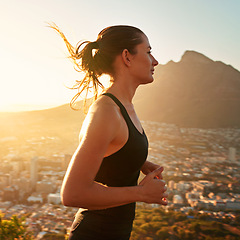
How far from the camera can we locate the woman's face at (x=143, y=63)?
89 cm

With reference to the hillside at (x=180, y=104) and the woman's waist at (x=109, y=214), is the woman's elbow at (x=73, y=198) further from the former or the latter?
the hillside at (x=180, y=104)

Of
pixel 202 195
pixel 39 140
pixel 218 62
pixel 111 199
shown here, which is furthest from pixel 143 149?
pixel 218 62

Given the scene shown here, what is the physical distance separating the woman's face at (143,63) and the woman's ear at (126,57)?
16mm

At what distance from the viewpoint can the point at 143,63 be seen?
897mm

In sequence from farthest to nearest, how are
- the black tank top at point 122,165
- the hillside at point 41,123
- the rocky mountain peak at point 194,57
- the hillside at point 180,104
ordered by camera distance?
the rocky mountain peak at point 194,57
the hillside at point 180,104
the hillside at point 41,123
the black tank top at point 122,165

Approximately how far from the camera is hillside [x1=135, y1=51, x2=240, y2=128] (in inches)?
1777

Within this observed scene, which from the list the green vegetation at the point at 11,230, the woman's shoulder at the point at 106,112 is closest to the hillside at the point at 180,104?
the green vegetation at the point at 11,230

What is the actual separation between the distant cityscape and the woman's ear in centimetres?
431

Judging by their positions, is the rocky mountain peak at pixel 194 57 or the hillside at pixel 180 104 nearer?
the hillside at pixel 180 104

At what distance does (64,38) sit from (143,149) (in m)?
0.60

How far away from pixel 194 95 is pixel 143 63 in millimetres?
51890

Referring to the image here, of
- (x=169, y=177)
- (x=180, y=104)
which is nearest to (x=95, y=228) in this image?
(x=169, y=177)

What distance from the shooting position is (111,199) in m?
0.68

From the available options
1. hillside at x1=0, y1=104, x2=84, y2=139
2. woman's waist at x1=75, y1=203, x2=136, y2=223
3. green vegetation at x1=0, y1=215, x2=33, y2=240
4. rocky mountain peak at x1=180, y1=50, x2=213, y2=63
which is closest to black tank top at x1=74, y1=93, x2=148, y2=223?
woman's waist at x1=75, y1=203, x2=136, y2=223
